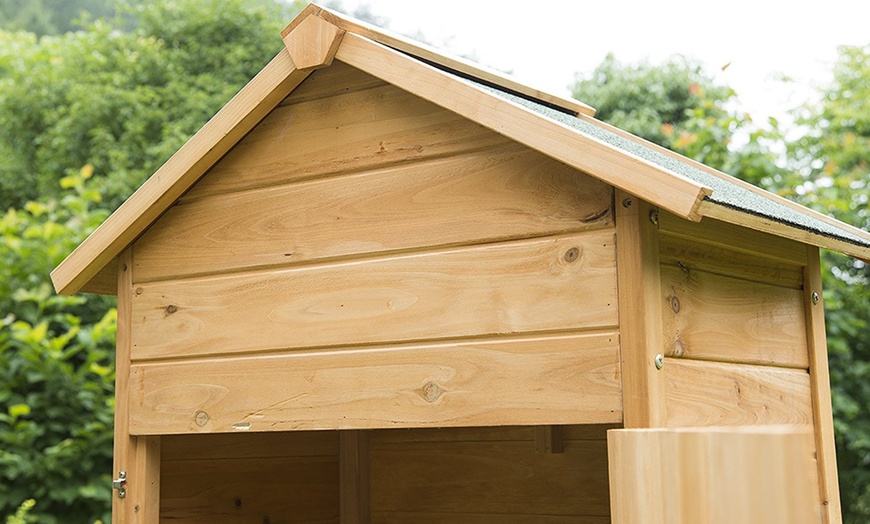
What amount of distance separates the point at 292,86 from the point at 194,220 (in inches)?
20.9

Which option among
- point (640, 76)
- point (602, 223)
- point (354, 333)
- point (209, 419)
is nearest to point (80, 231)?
point (209, 419)

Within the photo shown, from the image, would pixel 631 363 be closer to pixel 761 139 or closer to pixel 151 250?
pixel 151 250

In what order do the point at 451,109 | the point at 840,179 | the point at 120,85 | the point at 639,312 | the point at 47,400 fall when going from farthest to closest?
the point at 120,85 → the point at 840,179 → the point at 47,400 → the point at 451,109 → the point at 639,312

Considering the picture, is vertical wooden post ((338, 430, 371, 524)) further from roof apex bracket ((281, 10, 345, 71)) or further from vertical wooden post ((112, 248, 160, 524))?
roof apex bracket ((281, 10, 345, 71))

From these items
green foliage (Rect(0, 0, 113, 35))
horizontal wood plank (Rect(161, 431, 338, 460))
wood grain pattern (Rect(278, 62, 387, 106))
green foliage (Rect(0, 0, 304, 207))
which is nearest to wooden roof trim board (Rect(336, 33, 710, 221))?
wood grain pattern (Rect(278, 62, 387, 106))

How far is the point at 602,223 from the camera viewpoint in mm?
2277

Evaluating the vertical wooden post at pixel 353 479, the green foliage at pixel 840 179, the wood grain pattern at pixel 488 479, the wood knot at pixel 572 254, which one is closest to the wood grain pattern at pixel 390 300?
the wood knot at pixel 572 254

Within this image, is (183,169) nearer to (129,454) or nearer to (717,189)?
(129,454)

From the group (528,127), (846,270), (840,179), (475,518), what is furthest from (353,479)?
(840,179)

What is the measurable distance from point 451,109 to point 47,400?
3.30 metres

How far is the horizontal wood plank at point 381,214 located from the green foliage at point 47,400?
195cm

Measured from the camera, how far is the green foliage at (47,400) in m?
4.63

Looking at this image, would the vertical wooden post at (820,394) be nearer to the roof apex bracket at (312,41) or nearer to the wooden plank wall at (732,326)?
the wooden plank wall at (732,326)

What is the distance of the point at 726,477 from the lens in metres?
1.02
